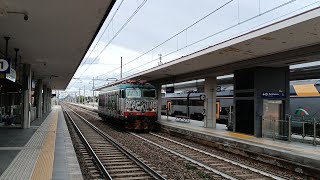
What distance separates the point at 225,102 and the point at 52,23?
822 inches

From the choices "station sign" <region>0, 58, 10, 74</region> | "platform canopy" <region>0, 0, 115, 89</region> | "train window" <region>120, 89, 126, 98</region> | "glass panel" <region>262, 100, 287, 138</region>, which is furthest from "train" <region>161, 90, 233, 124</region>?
"station sign" <region>0, 58, 10, 74</region>

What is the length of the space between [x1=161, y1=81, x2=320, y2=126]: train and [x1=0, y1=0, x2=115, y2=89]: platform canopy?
33.5 ft

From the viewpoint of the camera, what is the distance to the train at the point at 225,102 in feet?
69.1

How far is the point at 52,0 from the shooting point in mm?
7812

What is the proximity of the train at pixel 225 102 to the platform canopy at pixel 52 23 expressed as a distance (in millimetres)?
10201

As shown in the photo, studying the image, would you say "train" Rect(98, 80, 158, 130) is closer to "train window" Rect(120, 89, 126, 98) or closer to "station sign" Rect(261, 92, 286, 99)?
"train window" Rect(120, 89, 126, 98)

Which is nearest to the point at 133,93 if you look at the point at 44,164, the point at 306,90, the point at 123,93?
the point at 123,93

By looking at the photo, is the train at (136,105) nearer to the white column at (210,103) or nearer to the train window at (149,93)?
the train window at (149,93)

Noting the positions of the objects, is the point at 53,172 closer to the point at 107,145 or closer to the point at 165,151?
the point at 165,151

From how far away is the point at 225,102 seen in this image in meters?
29.0

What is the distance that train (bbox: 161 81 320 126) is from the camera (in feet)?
69.1

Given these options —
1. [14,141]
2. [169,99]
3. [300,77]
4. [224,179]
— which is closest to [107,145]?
[14,141]

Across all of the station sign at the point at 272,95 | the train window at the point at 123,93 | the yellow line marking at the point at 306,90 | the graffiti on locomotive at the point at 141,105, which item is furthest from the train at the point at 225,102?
the train window at the point at 123,93

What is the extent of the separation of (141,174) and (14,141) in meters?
6.47
